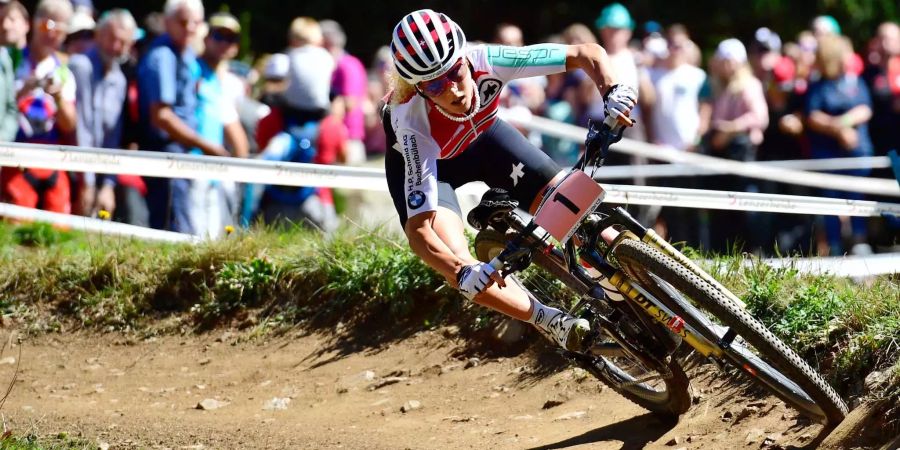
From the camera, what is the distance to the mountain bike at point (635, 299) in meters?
5.16

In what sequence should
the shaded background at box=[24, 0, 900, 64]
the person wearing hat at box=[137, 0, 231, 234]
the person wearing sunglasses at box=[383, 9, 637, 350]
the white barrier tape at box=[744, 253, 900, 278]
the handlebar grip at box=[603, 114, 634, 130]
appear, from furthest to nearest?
the shaded background at box=[24, 0, 900, 64], the person wearing hat at box=[137, 0, 231, 234], the white barrier tape at box=[744, 253, 900, 278], the person wearing sunglasses at box=[383, 9, 637, 350], the handlebar grip at box=[603, 114, 634, 130]

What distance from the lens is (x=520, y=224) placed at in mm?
5668

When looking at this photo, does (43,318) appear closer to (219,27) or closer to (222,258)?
(222,258)

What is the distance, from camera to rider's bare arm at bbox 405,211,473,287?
18.8 ft

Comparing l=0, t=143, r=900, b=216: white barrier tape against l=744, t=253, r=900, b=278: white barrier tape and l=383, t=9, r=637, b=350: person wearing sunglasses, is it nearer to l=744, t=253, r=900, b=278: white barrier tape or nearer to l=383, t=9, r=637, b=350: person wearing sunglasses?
l=383, t=9, r=637, b=350: person wearing sunglasses

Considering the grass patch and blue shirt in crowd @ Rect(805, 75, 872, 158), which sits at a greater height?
blue shirt in crowd @ Rect(805, 75, 872, 158)

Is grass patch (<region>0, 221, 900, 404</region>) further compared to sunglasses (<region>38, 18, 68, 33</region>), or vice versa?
sunglasses (<region>38, 18, 68, 33</region>)

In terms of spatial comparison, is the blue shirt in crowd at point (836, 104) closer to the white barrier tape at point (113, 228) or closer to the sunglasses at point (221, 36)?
the white barrier tape at point (113, 228)

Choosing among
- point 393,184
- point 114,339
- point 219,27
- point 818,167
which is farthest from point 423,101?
point 818,167

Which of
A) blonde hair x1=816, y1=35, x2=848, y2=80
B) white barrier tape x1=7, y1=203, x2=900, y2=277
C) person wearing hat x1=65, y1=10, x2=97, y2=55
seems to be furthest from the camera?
blonde hair x1=816, y1=35, x2=848, y2=80

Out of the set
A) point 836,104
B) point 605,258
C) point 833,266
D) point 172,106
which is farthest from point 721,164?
point 605,258

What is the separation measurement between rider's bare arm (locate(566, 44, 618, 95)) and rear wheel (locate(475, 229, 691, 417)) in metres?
0.89

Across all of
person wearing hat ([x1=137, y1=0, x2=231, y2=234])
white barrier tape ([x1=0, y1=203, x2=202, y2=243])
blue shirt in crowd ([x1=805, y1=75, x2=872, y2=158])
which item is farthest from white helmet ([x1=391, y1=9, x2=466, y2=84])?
blue shirt in crowd ([x1=805, y1=75, x2=872, y2=158])

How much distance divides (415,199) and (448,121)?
0.50m
